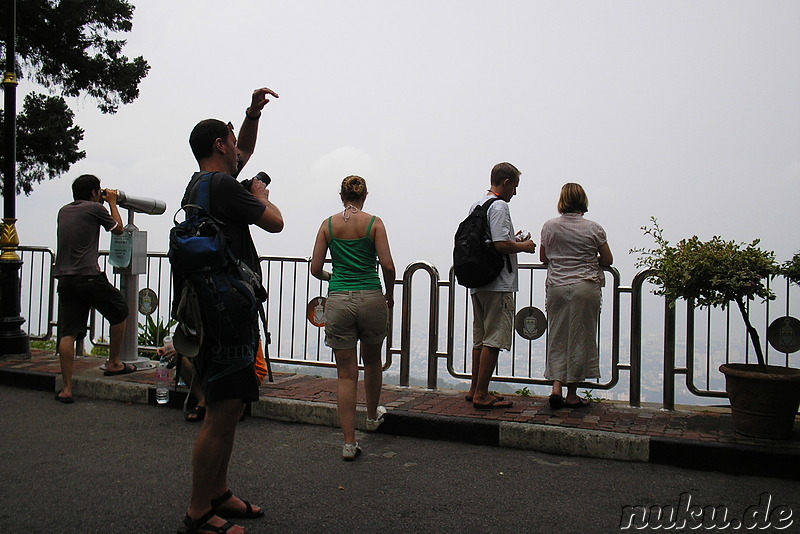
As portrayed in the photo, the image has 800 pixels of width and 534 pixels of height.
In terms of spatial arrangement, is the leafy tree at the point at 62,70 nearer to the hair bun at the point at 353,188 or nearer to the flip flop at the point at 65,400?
the flip flop at the point at 65,400

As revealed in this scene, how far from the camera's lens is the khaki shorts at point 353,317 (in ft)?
16.3

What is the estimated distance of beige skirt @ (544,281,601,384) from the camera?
19.5ft

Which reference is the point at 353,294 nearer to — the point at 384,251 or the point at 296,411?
the point at 384,251

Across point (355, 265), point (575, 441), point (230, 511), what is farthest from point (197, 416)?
point (575, 441)

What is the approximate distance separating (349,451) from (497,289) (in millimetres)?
1877

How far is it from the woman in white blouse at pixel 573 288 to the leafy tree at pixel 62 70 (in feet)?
36.2

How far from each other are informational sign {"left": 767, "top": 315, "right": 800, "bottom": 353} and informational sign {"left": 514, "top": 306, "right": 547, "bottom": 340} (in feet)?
6.48

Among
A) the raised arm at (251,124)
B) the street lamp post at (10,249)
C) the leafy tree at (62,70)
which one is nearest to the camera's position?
the raised arm at (251,124)

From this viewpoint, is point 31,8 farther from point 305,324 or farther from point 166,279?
point 305,324

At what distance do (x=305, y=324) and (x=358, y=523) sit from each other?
464cm

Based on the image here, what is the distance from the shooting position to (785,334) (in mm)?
5820

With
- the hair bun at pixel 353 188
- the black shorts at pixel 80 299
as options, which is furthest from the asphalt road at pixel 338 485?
the hair bun at pixel 353 188

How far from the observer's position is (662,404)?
20.8 feet

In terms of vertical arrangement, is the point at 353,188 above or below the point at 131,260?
above
